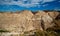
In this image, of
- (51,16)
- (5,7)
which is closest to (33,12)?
(51,16)

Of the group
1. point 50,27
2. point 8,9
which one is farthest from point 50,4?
point 8,9

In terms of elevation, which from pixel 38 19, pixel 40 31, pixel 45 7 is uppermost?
pixel 45 7

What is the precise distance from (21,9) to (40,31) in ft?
1.65

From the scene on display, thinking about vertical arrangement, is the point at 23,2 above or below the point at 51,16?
above

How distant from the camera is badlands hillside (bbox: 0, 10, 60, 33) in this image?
2535mm

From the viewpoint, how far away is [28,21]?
255 cm

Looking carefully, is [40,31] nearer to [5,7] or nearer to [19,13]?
[19,13]

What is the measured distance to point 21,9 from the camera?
2.58 metres

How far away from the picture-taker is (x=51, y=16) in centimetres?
256

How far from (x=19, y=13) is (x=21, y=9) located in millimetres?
79

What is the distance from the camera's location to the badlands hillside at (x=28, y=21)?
8.32 ft

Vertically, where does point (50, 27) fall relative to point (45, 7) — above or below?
below

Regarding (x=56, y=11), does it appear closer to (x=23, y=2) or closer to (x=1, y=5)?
(x=23, y=2)

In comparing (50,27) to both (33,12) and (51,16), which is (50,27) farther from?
(33,12)
